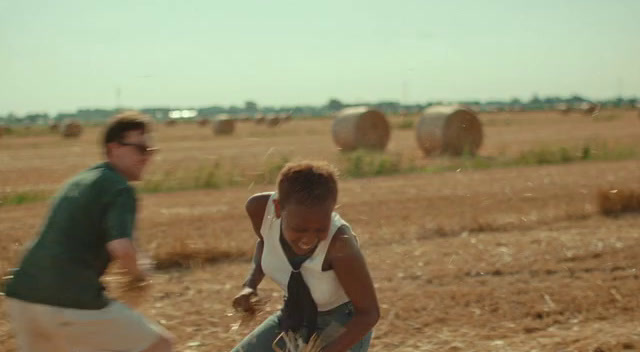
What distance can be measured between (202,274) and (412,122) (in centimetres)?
3610

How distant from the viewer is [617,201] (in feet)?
35.8

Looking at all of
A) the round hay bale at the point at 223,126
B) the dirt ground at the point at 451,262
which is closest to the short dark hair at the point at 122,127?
the dirt ground at the point at 451,262

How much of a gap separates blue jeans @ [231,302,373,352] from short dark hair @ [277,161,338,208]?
0.50 metres

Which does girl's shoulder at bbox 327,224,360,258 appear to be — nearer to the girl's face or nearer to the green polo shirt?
the girl's face

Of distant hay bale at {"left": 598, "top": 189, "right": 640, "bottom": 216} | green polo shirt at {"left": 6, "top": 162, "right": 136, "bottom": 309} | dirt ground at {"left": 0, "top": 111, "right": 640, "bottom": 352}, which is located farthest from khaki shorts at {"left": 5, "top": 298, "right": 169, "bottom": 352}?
distant hay bale at {"left": 598, "top": 189, "right": 640, "bottom": 216}

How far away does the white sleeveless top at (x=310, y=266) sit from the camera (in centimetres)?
326

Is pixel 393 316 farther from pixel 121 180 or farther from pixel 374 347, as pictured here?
pixel 121 180

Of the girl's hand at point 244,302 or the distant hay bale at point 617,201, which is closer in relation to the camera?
the girl's hand at point 244,302

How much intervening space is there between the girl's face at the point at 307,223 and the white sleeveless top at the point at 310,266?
0.22 feet

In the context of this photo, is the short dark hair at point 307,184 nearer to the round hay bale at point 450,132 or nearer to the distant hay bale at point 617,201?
the distant hay bale at point 617,201

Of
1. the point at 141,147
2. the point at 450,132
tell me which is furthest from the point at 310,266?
the point at 450,132

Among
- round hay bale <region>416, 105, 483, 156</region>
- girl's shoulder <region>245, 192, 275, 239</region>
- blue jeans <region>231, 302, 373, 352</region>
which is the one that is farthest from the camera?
round hay bale <region>416, 105, 483, 156</region>

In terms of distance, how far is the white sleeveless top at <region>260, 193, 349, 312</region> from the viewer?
326 centimetres

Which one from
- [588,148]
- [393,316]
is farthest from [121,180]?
[588,148]
